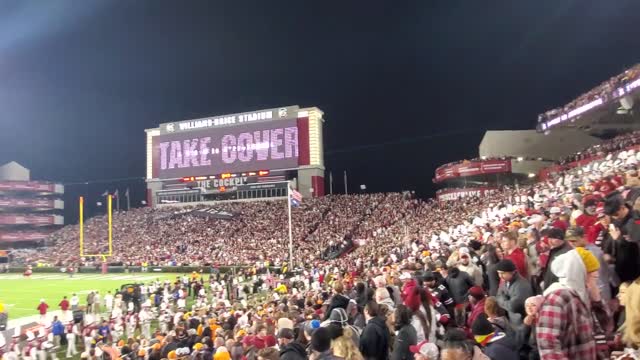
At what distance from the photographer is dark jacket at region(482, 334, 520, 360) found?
369cm

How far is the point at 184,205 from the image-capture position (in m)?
54.7

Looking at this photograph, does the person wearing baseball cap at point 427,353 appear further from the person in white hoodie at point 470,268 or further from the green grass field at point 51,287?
the green grass field at point 51,287

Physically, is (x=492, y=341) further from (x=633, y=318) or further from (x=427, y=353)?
(x=633, y=318)

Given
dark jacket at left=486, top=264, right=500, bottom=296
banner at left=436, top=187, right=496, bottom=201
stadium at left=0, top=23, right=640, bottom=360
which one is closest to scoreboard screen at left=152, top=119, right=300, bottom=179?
stadium at left=0, top=23, right=640, bottom=360

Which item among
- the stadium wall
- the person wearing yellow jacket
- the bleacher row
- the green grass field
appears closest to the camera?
the person wearing yellow jacket

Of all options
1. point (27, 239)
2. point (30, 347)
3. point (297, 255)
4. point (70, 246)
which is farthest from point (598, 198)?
point (27, 239)

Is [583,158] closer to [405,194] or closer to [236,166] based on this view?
[405,194]

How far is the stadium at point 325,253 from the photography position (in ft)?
15.0

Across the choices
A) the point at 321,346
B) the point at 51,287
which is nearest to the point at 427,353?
the point at 321,346

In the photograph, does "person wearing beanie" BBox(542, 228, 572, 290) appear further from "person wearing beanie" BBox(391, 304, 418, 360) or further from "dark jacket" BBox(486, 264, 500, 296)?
"person wearing beanie" BBox(391, 304, 418, 360)

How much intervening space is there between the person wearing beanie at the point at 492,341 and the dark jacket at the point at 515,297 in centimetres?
66

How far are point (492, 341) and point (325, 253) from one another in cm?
3327

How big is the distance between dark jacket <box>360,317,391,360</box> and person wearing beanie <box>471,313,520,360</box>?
1.08 meters

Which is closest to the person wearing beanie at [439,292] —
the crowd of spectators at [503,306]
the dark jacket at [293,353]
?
the crowd of spectators at [503,306]
